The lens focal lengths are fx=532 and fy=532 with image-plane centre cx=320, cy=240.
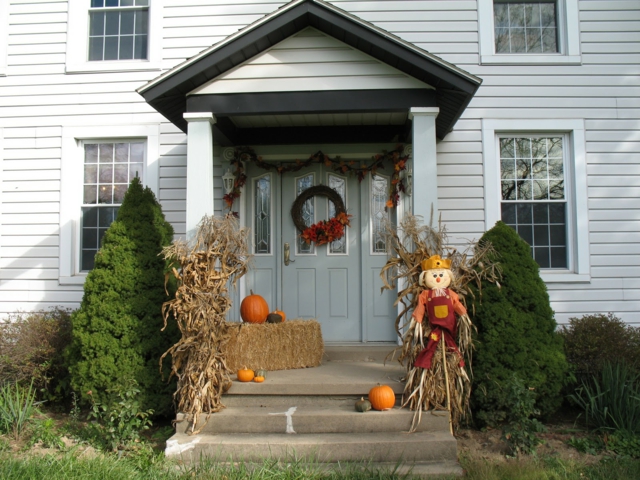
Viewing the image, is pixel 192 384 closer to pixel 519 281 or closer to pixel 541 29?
pixel 519 281

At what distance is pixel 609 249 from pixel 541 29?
3.08 m

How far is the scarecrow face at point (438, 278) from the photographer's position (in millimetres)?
4742

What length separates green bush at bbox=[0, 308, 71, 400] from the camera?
575cm

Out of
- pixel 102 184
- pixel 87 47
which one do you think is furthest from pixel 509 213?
pixel 87 47

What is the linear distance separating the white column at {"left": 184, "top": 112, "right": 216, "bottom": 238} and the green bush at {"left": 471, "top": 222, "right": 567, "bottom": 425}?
2.90 meters

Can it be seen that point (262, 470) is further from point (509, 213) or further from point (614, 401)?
point (509, 213)

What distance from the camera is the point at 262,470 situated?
405 centimetres

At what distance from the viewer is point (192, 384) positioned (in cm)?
474

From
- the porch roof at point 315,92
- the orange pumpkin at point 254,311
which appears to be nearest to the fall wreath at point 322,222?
the orange pumpkin at point 254,311

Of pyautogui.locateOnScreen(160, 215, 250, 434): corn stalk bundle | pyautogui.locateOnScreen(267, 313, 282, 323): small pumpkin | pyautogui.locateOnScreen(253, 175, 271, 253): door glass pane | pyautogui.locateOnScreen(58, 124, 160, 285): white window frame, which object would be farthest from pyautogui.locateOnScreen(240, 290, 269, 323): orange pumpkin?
pyautogui.locateOnScreen(58, 124, 160, 285): white window frame

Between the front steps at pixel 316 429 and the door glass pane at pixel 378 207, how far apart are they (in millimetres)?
2008

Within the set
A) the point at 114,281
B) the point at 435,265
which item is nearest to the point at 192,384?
the point at 114,281

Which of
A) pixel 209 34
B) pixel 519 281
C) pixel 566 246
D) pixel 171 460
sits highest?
pixel 209 34

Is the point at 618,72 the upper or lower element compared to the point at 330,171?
upper
